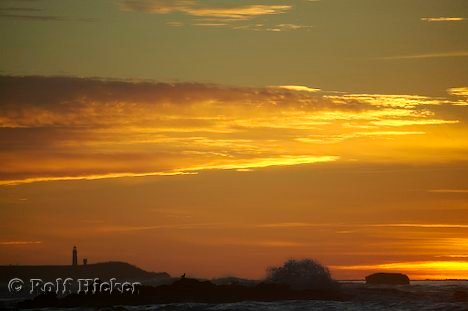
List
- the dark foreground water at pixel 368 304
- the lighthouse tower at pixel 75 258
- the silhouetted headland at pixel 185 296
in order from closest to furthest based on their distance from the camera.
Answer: the dark foreground water at pixel 368 304
the silhouetted headland at pixel 185 296
the lighthouse tower at pixel 75 258

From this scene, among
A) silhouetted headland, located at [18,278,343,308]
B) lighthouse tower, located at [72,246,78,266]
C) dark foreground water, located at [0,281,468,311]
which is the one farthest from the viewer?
lighthouse tower, located at [72,246,78,266]

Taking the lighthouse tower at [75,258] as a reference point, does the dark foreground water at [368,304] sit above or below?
below

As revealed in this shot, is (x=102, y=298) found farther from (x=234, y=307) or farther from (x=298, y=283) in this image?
(x=298, y=283)

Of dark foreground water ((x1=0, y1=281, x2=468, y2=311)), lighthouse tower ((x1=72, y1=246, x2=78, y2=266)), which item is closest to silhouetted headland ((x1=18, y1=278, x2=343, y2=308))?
dark foreground water ((x1=0, y1=281, x2=468, y2=311))

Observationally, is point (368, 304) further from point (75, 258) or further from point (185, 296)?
point (75, 258)

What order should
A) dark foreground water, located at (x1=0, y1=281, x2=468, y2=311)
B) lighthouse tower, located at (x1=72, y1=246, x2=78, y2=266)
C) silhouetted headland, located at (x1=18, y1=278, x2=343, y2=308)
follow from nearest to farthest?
1. dark foreground water, located at (x1=0, y1=281, x2=468, y2=311)
2. silhouetted headland, located at (x1=18, y1=278, x2=343, y2=308)
3. lighthouse tower, located at (x1=72, y1=246, x2=78, y2=266)

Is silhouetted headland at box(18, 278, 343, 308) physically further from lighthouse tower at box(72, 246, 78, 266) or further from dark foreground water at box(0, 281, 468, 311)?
lighthouse tower at box(72, 246, 78, 266)

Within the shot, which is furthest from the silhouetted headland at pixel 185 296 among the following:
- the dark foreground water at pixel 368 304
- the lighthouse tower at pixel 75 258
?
the lighthouse tower at pixel 75 258

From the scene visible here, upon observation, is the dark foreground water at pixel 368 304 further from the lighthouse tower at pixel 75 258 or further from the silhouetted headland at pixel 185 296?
the lighthouse tower at pixel 75 258

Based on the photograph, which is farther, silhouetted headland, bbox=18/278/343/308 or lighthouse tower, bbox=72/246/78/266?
lighthouse tower, bbox=72/246/78/266

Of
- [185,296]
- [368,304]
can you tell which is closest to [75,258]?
[185,296]

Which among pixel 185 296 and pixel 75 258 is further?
pixel 75 258

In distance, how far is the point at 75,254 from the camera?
364 ft

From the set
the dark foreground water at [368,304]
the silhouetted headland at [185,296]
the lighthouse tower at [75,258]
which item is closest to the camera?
the dark foreground water at [368,304]
